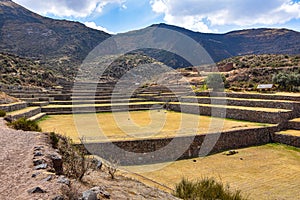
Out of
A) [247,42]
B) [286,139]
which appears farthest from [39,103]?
[247,42]

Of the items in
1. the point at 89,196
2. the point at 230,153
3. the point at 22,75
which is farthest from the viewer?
the point at 22,75

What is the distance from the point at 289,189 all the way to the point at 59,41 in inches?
3254

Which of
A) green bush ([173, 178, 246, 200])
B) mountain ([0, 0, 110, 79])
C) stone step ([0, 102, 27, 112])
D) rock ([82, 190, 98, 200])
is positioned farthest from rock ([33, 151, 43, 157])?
mountain ([0, 0, 110, 79])

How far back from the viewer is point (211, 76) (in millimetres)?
35594

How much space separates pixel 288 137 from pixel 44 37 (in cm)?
8138

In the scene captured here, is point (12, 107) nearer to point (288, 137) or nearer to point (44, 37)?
point (288, 137)

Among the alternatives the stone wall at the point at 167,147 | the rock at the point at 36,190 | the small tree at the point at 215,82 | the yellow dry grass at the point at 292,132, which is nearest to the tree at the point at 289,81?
the small tree at the point at 215,82

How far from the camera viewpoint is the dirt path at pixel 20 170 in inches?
159

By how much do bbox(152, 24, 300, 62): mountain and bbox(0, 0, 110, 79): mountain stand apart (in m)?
45.7

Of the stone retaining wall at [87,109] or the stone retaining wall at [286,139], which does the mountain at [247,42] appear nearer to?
the stone retaining wall at [87,109]

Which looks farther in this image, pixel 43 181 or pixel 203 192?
pixel 203 192

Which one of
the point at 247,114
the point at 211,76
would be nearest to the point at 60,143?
the point at 247,114

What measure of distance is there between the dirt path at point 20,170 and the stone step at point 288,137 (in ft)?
44.6

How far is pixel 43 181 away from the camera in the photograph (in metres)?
4.32
